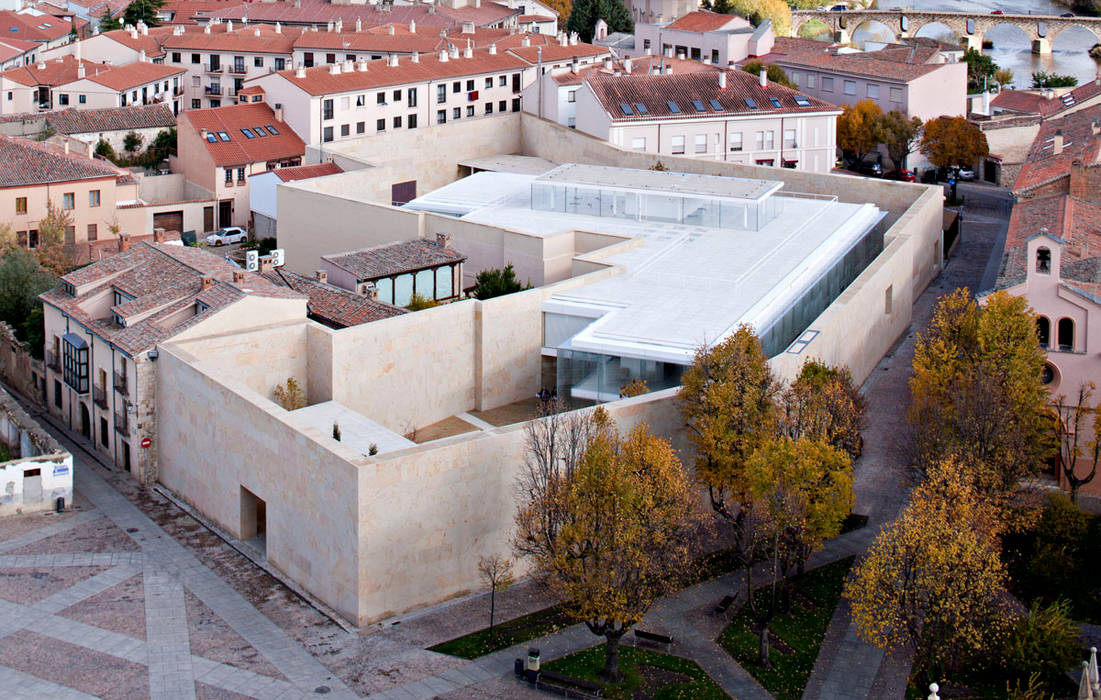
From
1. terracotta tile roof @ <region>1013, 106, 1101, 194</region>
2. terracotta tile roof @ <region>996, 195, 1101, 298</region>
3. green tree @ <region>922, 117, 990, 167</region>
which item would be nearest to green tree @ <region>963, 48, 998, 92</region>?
green tree @ <region>922, 117, 990, 167</region>

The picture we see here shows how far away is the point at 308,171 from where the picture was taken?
196 ft

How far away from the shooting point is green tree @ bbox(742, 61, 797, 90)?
82625 millimetres

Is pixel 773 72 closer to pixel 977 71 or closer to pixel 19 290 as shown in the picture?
pixel 977 71

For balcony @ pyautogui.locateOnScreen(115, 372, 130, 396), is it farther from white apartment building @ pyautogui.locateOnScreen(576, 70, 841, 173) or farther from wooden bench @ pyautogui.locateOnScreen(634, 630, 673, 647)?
white apartment building @ pyautogui.locateOnScreen(576, 70, 841, 173)

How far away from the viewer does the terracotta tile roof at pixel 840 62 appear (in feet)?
264

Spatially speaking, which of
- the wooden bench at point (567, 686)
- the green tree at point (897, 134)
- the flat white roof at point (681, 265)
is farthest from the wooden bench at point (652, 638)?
the green tree at point (897, 134)

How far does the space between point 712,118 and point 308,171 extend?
17222 millimetres

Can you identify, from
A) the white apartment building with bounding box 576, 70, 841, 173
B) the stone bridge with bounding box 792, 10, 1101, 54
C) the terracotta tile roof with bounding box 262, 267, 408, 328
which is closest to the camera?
the terracotta tile roof with bounding box 262, 267, 408, 328

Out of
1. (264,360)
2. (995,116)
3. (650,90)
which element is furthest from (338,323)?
(995,116)

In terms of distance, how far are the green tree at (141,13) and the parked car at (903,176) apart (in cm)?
5542

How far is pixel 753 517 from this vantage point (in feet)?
111

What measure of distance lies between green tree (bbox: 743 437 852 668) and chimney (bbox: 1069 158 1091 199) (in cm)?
2316

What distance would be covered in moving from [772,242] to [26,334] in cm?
2270

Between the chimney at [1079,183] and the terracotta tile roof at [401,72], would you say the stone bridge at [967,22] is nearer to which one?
the terracotta tile roof at [401,72]
